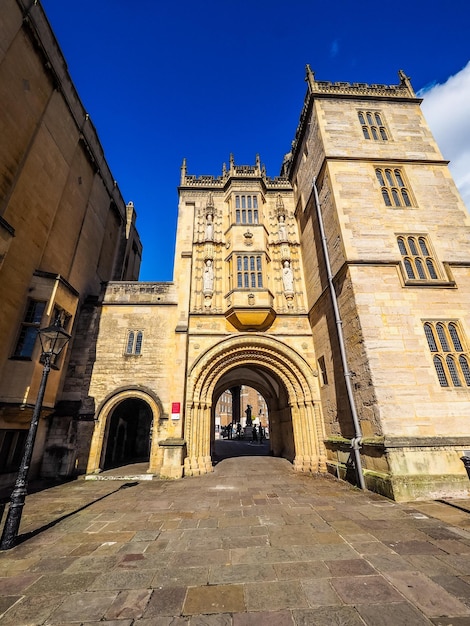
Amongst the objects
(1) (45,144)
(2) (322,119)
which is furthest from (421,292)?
(1) (45,144)

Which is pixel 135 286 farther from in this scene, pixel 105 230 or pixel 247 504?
pixel 247 504

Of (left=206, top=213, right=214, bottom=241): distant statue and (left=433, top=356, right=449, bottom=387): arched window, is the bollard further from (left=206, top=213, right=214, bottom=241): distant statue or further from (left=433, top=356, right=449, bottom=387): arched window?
(left=206, top=213, right=214, bottom=241): distant statue

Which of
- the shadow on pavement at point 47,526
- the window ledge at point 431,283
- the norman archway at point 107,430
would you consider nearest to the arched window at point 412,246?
the window ledge at point 431,283

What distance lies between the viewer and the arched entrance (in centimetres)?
1180

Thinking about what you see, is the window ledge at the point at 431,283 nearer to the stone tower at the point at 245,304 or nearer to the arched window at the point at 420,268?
the arched window at the point at 420,268

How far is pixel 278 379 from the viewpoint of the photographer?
1426cm

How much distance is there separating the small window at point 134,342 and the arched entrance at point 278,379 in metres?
3.07

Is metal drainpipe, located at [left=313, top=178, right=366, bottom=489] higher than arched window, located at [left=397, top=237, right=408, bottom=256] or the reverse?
the reverse

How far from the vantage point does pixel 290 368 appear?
13.5 metres

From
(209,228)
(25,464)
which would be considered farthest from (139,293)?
(25,464)

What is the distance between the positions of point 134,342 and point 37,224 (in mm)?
6479

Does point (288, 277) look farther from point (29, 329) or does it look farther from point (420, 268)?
point (29, 329)

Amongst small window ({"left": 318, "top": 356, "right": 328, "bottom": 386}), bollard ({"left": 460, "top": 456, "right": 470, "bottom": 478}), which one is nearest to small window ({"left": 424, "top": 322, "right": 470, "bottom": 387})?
bollard ({"left": 460, "top": 456, "right": 470, "bottom": 478})

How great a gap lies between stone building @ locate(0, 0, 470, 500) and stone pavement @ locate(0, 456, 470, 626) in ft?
8.84
